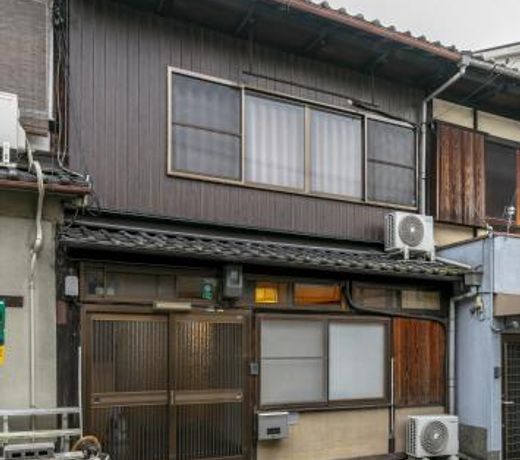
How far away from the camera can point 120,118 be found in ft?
30.9

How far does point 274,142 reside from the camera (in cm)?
1090

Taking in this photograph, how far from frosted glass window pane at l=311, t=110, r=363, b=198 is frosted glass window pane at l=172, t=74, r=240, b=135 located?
155cm

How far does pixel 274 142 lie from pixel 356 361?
12.2 ft

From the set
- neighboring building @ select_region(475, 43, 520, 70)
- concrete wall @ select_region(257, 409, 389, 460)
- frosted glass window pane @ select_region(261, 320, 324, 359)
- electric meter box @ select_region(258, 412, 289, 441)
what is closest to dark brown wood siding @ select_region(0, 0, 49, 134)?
frosted glass window pane @ select_region(261, 320, 324, 359)

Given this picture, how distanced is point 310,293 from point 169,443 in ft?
10.1

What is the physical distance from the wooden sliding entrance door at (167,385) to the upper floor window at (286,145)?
2.39 meters

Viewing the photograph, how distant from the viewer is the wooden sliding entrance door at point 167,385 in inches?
332

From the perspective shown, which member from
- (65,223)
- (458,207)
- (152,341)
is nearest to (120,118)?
(65,223)

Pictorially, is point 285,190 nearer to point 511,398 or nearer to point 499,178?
point 499,178

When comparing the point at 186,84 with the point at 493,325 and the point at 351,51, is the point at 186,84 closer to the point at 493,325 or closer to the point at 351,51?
the point at 351,51

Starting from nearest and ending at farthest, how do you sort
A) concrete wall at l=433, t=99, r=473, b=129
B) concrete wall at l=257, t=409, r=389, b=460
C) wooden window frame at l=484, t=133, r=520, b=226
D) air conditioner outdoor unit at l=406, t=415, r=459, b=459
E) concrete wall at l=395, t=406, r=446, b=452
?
concrete wall at l=257, t=409, r=389, b=460 < air conditioner outdoor unit at l=406, t=415, r=459, b=459 < concrete wall at l=395, t=406, r=446, b=452 < concrete wall at l=433, t=99, r=473, b=129 < wooden window frame at l=484, t=133, r=520, b=226

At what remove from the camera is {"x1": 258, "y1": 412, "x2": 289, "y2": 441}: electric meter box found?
954 centimetres

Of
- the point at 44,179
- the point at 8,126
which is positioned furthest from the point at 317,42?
the point at 44,179

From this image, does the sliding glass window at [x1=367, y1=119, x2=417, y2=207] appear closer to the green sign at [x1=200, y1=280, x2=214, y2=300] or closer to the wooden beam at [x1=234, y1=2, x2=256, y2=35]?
the wooden beam at [x1=234, y1=2, x2=256, y2=35]
